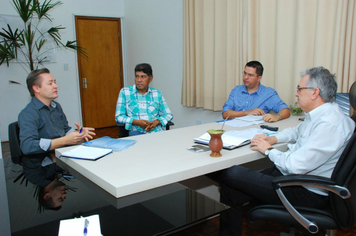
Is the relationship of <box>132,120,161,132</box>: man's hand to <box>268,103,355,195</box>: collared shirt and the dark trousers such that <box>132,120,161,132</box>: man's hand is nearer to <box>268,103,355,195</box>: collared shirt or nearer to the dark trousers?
the dark trousers

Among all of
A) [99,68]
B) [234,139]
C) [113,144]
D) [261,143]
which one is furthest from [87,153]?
[99,68]

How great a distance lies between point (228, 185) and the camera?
5.39 ft

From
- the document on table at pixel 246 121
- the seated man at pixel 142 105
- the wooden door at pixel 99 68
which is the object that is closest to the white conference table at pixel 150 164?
the document on table at pixel 246 121

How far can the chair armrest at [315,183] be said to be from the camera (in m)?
1.24

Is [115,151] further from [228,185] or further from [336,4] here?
[336,4]

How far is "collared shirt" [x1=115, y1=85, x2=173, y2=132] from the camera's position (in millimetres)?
2900

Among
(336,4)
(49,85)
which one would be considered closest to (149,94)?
(49,85)

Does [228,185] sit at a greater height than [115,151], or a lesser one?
lesser

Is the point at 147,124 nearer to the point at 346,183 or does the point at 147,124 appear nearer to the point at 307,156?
the point at 307,156

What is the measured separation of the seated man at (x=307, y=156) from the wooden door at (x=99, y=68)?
15.1 ft

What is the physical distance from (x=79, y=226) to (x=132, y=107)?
78.1 inches

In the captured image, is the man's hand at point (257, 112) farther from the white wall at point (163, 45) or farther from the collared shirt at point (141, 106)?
the white wall at point (163, 45)

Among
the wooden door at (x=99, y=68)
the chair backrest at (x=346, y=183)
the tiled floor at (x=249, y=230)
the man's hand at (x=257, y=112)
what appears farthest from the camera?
the wooden door at (x=99, y=68)

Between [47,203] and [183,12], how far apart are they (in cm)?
377
